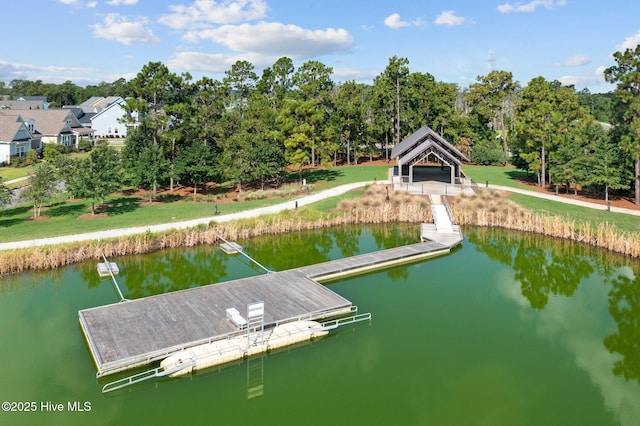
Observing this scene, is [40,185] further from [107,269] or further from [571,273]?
[571,273]

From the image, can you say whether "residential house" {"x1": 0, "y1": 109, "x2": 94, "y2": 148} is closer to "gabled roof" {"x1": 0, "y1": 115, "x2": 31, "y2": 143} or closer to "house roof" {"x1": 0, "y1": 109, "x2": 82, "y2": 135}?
"house roof" {"x1": 0, "y1": 109, "x2": 82, "y2": 135}

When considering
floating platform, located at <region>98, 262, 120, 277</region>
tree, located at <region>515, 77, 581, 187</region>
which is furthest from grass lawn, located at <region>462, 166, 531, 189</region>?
floating platform, located at <region>98, 262, 120, 277</region>

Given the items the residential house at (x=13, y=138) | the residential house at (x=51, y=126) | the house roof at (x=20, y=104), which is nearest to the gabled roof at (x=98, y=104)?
the house roof at (x=20, y=104)

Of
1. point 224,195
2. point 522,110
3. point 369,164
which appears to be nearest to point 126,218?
point 224,195

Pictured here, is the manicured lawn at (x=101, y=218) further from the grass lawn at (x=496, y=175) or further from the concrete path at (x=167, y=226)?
the grass lawn at (x=496, y=175)

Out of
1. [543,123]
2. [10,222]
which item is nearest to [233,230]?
[10,222]

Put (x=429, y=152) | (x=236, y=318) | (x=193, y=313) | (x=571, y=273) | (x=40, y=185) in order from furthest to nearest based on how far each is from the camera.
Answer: (x=429, y=152), (x=40, y=185), (x=571, y=273), (x=193, y=313), (x=236, y=318)
